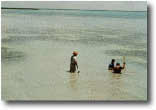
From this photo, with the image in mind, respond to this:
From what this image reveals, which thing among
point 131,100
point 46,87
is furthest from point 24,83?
point 131,100

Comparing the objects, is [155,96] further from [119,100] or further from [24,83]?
[24,83]

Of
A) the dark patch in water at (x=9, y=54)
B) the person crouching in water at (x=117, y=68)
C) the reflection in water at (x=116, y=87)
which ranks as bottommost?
the reflection in water at (x=116, y=87)

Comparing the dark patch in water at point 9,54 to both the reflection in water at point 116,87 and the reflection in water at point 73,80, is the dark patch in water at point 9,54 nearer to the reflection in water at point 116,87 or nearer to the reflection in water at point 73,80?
the reflection in water at point 73,80

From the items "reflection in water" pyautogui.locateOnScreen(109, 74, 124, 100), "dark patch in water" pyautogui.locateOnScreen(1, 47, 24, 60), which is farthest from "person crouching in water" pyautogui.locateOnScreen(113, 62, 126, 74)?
"dark patch in water" pyautogui.locateOnScreen(1, 47, 24, 60)

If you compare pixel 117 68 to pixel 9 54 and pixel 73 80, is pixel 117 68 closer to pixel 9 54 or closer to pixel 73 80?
pixel 73 80

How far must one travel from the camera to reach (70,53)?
145 inches

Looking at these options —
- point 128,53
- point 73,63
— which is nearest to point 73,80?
point 73,63

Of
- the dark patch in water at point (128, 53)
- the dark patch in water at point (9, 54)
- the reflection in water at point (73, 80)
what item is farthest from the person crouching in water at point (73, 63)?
the dark patch in water at point (9, 54)

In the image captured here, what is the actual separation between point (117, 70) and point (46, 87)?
0.68 m

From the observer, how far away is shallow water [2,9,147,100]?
358cm

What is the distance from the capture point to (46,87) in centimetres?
359

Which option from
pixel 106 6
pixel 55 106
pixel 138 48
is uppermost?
pixel 106 6

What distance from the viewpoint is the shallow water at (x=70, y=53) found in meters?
3.58

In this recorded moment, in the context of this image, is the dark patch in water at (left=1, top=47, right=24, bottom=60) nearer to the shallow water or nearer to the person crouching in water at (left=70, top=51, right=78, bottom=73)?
the shallow water
